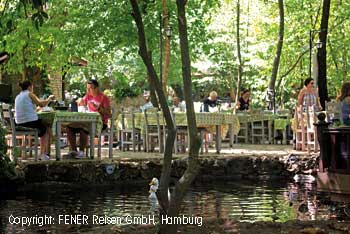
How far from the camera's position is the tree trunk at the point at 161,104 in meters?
4.96

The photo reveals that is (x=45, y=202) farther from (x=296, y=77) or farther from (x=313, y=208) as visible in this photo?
(x=296, y=77)

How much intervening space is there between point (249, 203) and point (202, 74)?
2789cm

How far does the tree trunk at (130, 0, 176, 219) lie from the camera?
496 cm

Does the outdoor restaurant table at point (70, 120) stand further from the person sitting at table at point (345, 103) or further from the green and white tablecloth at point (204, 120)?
the person sitting at table at point (345, 103)

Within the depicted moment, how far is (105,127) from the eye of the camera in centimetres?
1284

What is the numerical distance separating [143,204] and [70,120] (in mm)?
3093

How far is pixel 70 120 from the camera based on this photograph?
11.5m

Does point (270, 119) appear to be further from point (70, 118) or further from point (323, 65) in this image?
point (70, 118)

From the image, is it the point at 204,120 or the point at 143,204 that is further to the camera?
the point at 204,120

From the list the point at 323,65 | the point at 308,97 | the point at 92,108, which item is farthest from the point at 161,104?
the point at 323,65

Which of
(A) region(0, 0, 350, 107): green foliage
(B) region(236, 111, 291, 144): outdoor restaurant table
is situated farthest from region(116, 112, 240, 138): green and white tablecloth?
(B) region(236, 111, 291, 144): outdoor restaurant table

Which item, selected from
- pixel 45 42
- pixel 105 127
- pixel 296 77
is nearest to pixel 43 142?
pixel 105 127

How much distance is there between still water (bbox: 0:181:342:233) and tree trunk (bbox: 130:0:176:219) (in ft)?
4.86

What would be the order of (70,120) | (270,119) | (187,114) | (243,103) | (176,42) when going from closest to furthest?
(187,114) → (70,120) → (270,119) → (243,103) → (176,42)
